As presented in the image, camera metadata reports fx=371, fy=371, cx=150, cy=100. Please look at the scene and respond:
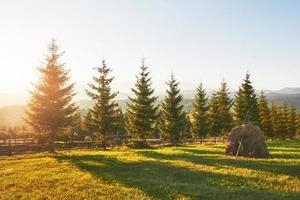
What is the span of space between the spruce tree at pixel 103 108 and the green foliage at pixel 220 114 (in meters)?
23.3

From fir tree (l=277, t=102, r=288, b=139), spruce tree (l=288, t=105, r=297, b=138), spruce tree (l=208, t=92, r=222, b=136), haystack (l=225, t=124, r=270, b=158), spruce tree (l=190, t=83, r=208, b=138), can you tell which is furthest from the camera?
spruce tree (l=288, t=105, r=297, b=138)

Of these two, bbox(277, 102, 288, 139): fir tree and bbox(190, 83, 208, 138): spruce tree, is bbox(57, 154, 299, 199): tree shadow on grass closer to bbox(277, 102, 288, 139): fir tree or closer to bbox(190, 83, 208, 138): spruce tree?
bbox(190, 83, 208, 138): spruce tree

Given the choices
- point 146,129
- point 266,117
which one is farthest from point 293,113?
point 146,129

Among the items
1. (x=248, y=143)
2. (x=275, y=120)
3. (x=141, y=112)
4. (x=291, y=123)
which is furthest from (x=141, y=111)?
(x=291, y=123)

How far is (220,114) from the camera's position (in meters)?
68.1

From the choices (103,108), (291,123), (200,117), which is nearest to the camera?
(103,108)

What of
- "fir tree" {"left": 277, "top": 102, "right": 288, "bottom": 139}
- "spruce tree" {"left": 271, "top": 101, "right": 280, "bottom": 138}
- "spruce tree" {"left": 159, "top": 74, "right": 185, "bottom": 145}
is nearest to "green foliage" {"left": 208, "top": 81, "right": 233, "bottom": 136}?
"spruce tree" {"left": 159, "top": 74, "right": 185, "bottom": 145}

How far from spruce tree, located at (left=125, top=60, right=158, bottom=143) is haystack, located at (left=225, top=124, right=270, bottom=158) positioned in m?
19.0

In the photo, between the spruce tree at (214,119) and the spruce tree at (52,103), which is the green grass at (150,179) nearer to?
the spruce tree at (52,103)

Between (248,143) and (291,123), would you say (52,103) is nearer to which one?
(248,143)

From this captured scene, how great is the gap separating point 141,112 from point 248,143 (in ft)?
70.5

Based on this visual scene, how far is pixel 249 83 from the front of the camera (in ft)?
224

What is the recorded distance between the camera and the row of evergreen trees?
126 feet

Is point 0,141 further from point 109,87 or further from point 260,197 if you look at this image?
point 260,197
